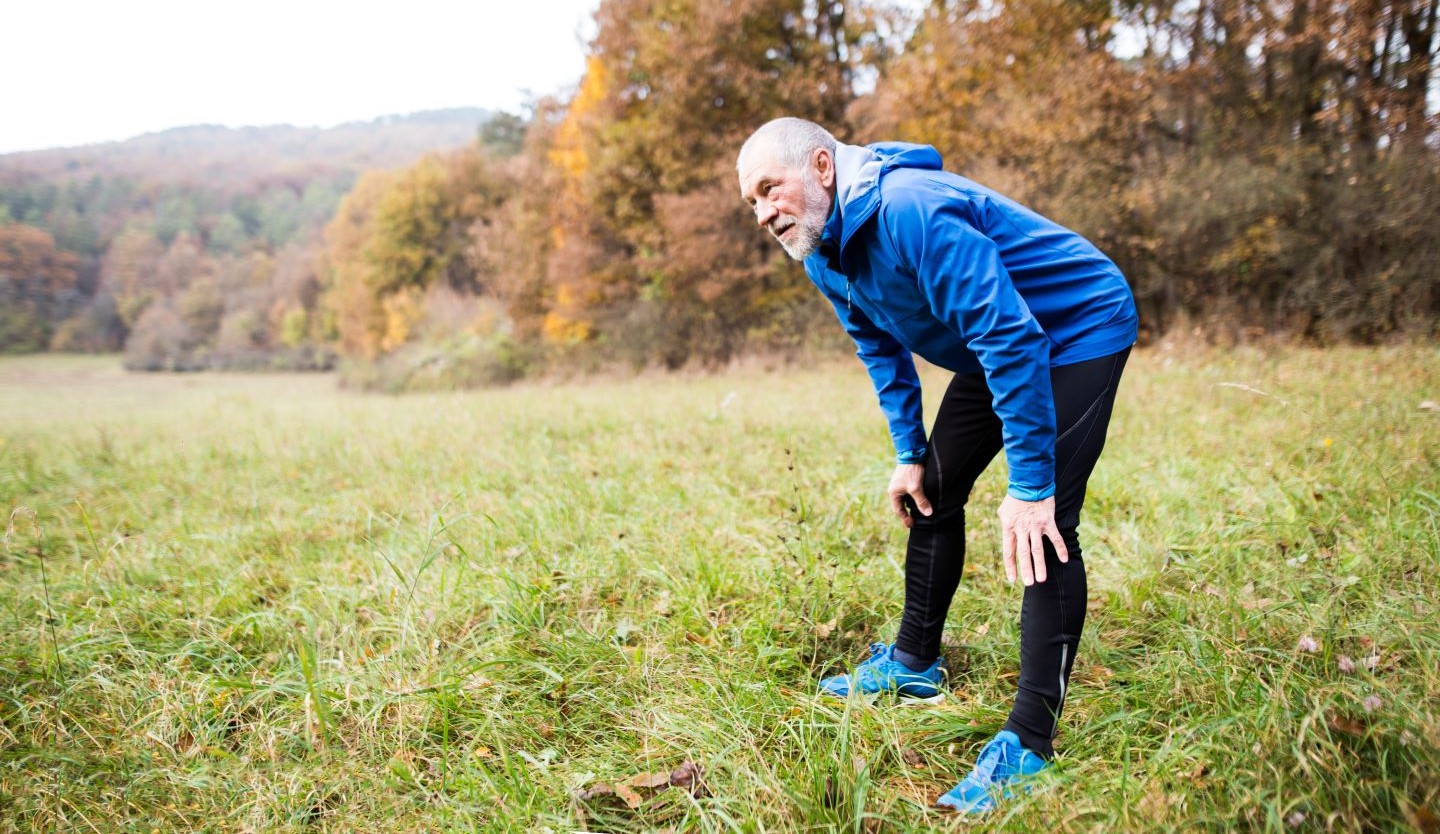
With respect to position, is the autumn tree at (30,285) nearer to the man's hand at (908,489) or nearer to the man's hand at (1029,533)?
the man's hand at (908,489)

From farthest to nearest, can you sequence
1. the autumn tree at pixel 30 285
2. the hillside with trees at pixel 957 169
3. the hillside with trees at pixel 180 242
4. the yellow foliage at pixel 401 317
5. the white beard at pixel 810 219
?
the yellow foliage at pixel 401 317 < the hillside with trees at pixel 180 242 < the autumn tree at pixel 30 285 < the hillside with trees at pixel 957 169 < the white beard at pixel 810 219

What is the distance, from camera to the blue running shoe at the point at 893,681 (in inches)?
84.7

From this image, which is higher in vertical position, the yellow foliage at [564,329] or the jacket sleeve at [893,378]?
the jacket sleeve at [893,378]

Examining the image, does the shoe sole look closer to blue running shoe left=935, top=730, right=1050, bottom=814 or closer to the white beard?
blue running shoe left=935, top=730, right=1050, bottom=814

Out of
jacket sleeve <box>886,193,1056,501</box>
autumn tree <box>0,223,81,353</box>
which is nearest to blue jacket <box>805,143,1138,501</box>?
jacket sleeve <box>886,193,1056,501</box>

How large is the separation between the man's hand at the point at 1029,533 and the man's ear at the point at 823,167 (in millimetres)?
968

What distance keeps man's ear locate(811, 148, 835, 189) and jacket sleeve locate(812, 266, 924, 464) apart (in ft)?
1.28

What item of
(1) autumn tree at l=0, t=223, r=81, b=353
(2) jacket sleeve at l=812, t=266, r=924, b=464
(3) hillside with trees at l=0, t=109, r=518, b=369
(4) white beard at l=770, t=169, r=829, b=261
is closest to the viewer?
(4) white beard at l=770, t=169, r=829, b=261

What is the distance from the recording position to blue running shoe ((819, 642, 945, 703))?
84.7 inches

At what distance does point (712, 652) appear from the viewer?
7.70 feet

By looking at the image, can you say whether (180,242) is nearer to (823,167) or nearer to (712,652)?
(712,652)

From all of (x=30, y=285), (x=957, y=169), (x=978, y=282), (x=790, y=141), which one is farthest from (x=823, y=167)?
(x=30, y=285)

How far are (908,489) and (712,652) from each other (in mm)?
870

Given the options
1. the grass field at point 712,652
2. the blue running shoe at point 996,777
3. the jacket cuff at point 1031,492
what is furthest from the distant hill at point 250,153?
the blue running shoe at point 996,777
